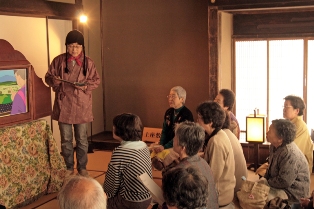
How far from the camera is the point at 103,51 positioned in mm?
6977

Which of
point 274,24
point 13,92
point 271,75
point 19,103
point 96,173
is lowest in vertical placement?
point 96,173

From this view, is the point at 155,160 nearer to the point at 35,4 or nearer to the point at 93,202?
the point at 35,4

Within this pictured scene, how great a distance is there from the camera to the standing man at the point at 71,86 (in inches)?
195

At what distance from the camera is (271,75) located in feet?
19.5

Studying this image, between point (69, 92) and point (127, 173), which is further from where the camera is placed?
point (69, 92)

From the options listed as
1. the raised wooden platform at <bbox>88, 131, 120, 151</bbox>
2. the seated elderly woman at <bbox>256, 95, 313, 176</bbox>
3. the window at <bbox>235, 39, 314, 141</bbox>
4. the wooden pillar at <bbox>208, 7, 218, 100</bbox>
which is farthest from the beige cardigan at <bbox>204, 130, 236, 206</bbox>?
the raised wooden platform at <bbox>88, 131, 120, 151</bbox>

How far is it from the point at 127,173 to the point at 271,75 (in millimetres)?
3244

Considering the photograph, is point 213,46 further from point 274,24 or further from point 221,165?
point 221,165

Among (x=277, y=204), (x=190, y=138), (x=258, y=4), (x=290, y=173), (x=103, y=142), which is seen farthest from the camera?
(x=103, y=142)

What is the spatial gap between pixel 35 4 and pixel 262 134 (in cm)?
287

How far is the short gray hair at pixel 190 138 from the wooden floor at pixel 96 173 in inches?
48.9

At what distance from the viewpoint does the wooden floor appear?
4477mm

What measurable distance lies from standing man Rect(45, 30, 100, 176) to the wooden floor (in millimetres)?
338

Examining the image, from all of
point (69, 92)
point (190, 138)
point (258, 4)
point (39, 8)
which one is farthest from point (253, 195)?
point (39, 8)
